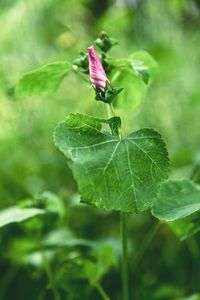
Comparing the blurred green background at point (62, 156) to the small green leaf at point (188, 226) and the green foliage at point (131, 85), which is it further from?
the small green leaf at point (188, 226)

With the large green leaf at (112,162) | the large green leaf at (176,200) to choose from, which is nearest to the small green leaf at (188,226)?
the large green leaf at (176,200)

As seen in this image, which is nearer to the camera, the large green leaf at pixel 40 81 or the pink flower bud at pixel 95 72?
the pink flower bud at pixel 95 72

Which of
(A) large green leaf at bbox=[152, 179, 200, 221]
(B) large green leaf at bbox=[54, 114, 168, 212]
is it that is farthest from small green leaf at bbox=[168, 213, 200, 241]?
(B) large green leaf at bbox=[54, 114, 168, 212]

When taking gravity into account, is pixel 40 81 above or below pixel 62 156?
above

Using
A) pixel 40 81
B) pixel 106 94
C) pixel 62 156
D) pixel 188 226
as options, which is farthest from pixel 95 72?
pixel 62 156

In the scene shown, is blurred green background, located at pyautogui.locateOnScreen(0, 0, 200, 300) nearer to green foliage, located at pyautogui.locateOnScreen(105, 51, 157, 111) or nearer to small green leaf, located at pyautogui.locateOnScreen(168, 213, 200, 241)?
green foliage, located at pyautogui.locateOnScreen(105, 51, 157, 111)

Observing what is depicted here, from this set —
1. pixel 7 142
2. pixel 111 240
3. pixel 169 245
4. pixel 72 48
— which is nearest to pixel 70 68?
pixel 111 240

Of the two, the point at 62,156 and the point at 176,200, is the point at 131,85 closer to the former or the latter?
the point at 176,200
